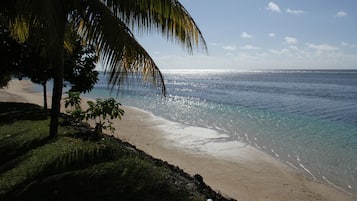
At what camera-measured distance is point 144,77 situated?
6.79 metres

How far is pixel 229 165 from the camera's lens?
483 inches

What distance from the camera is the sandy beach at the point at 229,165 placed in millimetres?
9758

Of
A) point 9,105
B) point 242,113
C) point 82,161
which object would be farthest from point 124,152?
point 242,113

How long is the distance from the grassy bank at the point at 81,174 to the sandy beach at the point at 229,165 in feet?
10.3

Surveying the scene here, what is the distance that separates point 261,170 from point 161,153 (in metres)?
4.03

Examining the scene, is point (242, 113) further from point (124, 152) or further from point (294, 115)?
point (124, 152)

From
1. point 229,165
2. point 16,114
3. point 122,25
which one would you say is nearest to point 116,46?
point 122,25

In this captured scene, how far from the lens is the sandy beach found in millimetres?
9758

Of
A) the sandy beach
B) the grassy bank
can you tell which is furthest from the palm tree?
the sandy beach

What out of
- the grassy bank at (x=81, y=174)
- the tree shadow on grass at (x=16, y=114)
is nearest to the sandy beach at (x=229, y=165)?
the grassy bank at (x=81, y=174)

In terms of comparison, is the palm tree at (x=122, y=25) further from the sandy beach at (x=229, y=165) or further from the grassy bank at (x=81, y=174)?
the sandy beach at (x=229, y=165)

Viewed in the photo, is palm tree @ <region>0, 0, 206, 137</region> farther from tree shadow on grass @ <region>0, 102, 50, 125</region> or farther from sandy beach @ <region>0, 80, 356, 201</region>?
tree shadow on grass @ <region>0, 102, 50, 125</region>

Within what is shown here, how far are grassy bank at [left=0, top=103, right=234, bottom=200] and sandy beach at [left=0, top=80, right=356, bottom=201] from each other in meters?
3.15

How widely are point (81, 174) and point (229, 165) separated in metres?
7.13
